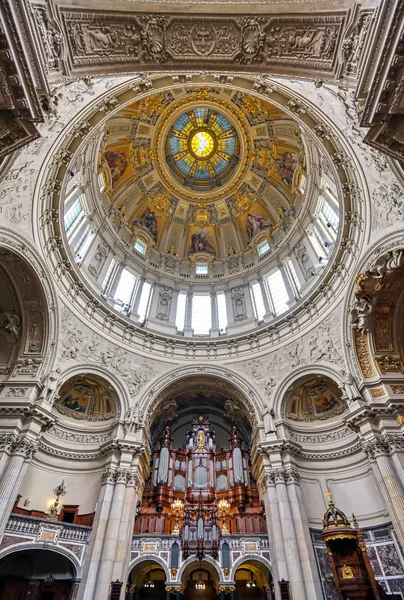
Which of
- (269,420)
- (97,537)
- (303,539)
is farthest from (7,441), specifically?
(303,539)

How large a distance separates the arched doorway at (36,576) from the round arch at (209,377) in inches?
271

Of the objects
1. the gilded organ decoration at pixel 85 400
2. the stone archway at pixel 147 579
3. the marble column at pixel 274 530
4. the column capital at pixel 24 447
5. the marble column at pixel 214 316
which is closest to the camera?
the column capital at pixel 24 447

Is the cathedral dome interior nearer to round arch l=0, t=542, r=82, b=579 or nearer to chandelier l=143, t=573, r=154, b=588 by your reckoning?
round arch l=0, t=542, r=82, b=579

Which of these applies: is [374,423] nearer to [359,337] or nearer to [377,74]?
[359,337]

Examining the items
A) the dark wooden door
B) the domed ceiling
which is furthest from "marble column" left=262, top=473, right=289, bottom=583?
the domed ceiling

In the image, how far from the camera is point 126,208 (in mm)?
26547

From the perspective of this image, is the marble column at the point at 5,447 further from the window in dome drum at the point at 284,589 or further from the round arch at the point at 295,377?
the round arch at the point at 295,377

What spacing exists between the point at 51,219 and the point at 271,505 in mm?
16851

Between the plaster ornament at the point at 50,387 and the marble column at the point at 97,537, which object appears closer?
the marble column at the point at 97,537

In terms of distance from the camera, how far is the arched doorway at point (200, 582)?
15.5 meters

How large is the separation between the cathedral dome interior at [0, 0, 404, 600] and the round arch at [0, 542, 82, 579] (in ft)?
0.25

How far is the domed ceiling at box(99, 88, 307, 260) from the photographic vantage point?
79.7 feet

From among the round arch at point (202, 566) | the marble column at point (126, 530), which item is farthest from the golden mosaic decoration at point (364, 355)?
the marble column at point (126, 530)

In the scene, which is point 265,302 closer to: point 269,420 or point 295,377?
point 295,377
